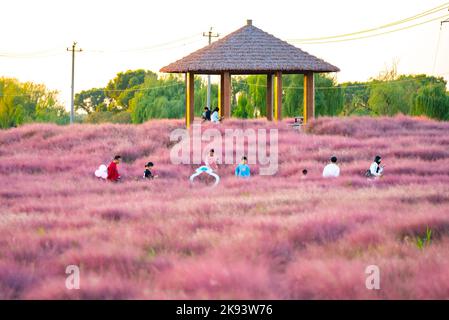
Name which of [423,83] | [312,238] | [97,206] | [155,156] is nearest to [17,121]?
[423,83]

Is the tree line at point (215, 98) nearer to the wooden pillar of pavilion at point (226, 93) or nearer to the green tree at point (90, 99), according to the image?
the green tree at point (90, 99)

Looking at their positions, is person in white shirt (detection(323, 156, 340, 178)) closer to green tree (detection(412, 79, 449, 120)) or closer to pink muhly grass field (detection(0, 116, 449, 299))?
pink muhly grass field (detection(0, 116, 449, 299))

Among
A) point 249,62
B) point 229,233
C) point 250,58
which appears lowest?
point 229,233

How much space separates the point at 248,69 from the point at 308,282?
23.9 m

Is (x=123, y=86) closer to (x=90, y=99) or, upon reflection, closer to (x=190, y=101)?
(x=90, y=99)

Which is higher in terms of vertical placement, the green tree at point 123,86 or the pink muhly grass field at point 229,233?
the green tree at point 123,86

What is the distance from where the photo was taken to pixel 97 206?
15.6 m

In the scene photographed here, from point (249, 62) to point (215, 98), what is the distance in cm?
3326

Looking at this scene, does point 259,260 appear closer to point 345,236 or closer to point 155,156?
point 345,236

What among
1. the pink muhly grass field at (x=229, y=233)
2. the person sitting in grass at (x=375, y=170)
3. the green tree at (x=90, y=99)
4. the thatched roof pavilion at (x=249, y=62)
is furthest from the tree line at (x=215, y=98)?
→ the person sitting in grass at (x=375, y=170)

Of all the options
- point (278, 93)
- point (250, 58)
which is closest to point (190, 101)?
point (250, 58)

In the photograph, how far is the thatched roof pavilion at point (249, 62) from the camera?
32719 mm

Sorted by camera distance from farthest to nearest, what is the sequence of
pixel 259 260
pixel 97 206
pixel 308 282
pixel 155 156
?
pixel 155 156 → pixel 97 206 → pixel 259 260 → pixel 308 282

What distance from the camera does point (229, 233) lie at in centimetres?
1216
